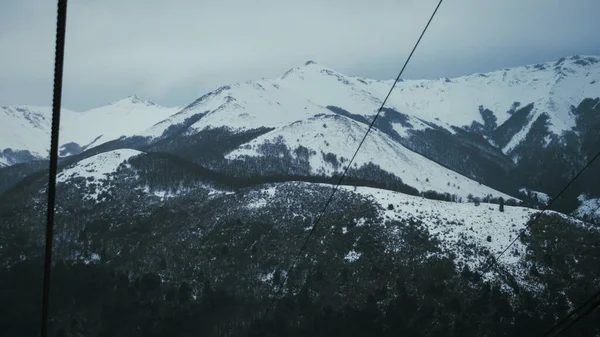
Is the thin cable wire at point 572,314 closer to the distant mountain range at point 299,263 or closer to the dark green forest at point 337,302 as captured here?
the dark green forest at point 337,302

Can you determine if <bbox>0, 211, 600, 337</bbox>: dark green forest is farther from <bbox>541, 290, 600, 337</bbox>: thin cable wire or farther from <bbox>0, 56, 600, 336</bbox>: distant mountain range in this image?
<bbox>541, 290, 600, 337</bbox>: thin cable wire

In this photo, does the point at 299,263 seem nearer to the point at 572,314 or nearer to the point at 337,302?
the point at 337,302

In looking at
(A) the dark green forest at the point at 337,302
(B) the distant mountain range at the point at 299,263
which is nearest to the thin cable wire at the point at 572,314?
(A) the dark green forest at the point at 337,302

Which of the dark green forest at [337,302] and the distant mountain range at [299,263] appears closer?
the dark green forest at [337,302]

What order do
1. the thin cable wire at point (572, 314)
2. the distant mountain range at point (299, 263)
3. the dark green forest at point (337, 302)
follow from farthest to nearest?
the distant mountain range at point (299, 263), the dark green forest at point (337, 302), the thin cable wire at point (572, 314)

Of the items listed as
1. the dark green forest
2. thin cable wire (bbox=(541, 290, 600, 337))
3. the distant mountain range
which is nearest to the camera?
thin cable wire (bbox=(541, 290, 600, 337))

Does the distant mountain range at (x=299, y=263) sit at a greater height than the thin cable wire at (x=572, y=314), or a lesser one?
lesser

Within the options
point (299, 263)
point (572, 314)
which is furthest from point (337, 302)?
point (572, 314)

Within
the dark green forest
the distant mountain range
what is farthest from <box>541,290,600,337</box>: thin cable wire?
Result: the distant mountain range

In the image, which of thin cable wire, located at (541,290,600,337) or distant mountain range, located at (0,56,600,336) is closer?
thin cable wire, located at (541,290,600,337)

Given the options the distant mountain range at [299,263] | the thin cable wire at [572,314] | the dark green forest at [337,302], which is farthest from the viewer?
the distant mountain range at [299,263]

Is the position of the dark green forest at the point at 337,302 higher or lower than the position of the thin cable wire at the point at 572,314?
lower
